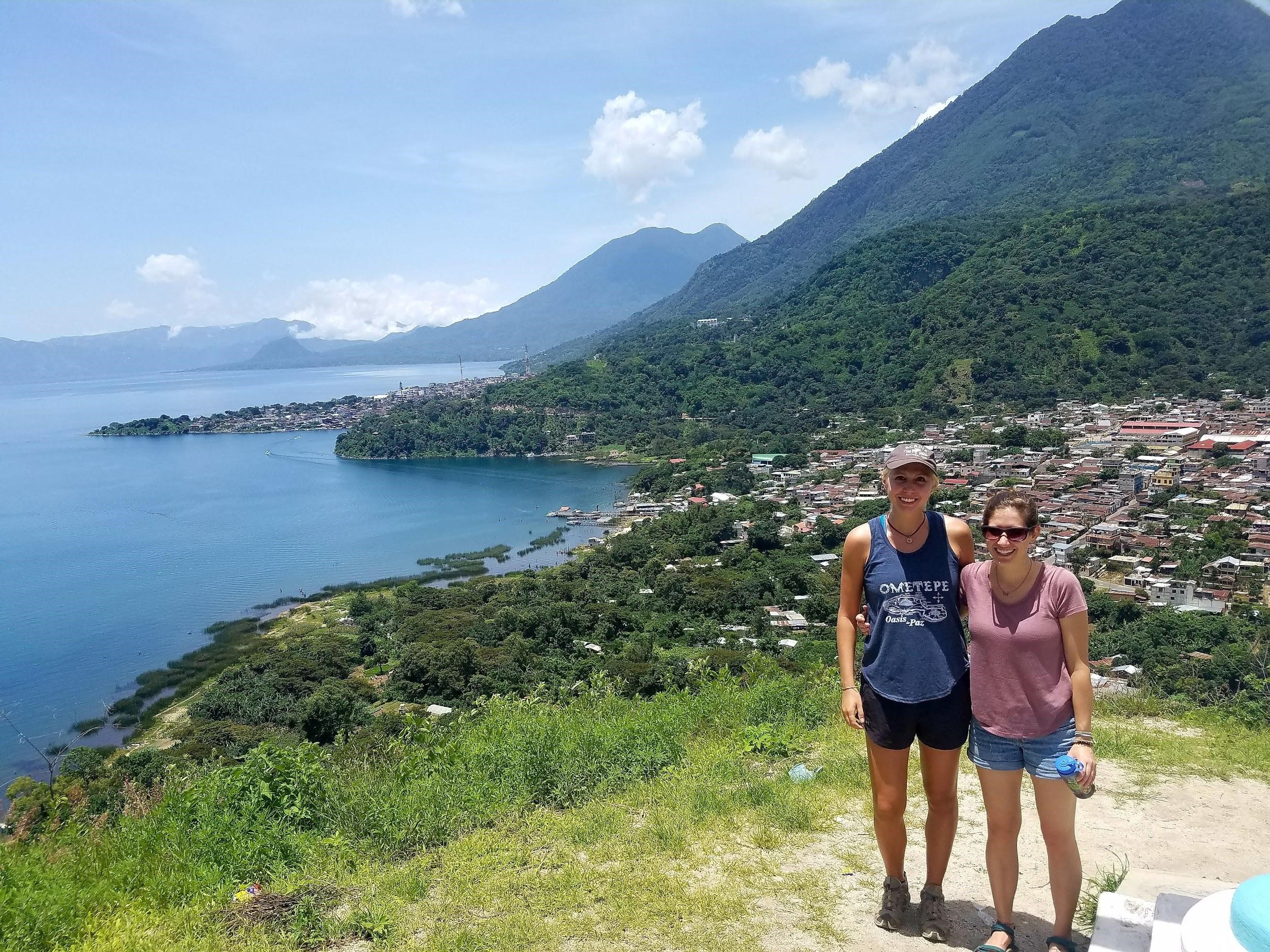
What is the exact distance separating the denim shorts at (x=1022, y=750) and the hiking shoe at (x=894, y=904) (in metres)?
0.49

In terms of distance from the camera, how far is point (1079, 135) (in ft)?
→ 264

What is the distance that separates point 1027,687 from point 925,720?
0.28m

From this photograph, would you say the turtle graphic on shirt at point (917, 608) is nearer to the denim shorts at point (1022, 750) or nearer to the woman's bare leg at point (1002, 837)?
the denim shorts at point (1022, 750)

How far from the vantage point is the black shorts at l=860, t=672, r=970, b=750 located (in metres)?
1.99

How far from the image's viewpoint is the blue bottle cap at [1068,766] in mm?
1777

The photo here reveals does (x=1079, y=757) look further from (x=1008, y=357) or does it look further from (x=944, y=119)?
(x=944, y=119)

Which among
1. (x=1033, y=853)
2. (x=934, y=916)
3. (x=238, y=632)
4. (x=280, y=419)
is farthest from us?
(x=280, y=419)

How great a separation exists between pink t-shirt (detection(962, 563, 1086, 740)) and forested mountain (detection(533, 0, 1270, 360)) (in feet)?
243

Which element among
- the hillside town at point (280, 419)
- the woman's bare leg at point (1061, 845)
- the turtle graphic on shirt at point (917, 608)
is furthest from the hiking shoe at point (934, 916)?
the hillside town at point (280, 419)

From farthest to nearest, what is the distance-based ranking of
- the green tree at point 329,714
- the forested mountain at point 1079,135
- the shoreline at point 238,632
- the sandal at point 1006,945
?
1. the forested mountain at point 1079,135
2. the shoreline at point 238,632
3. the green tree at point 329,714
4. the sandal at point 1006,945

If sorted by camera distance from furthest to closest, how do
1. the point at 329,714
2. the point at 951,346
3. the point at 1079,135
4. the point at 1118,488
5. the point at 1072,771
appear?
the point at 1079,135
the point at 951,346
the point at 1118,488
the point at 329,714
the point at 1072,771

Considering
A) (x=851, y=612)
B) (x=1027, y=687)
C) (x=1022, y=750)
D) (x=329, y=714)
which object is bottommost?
(x=329, y=714)

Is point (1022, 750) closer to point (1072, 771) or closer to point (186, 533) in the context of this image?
point (1072, 771)

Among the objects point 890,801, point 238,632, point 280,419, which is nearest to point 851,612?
point 890,801
